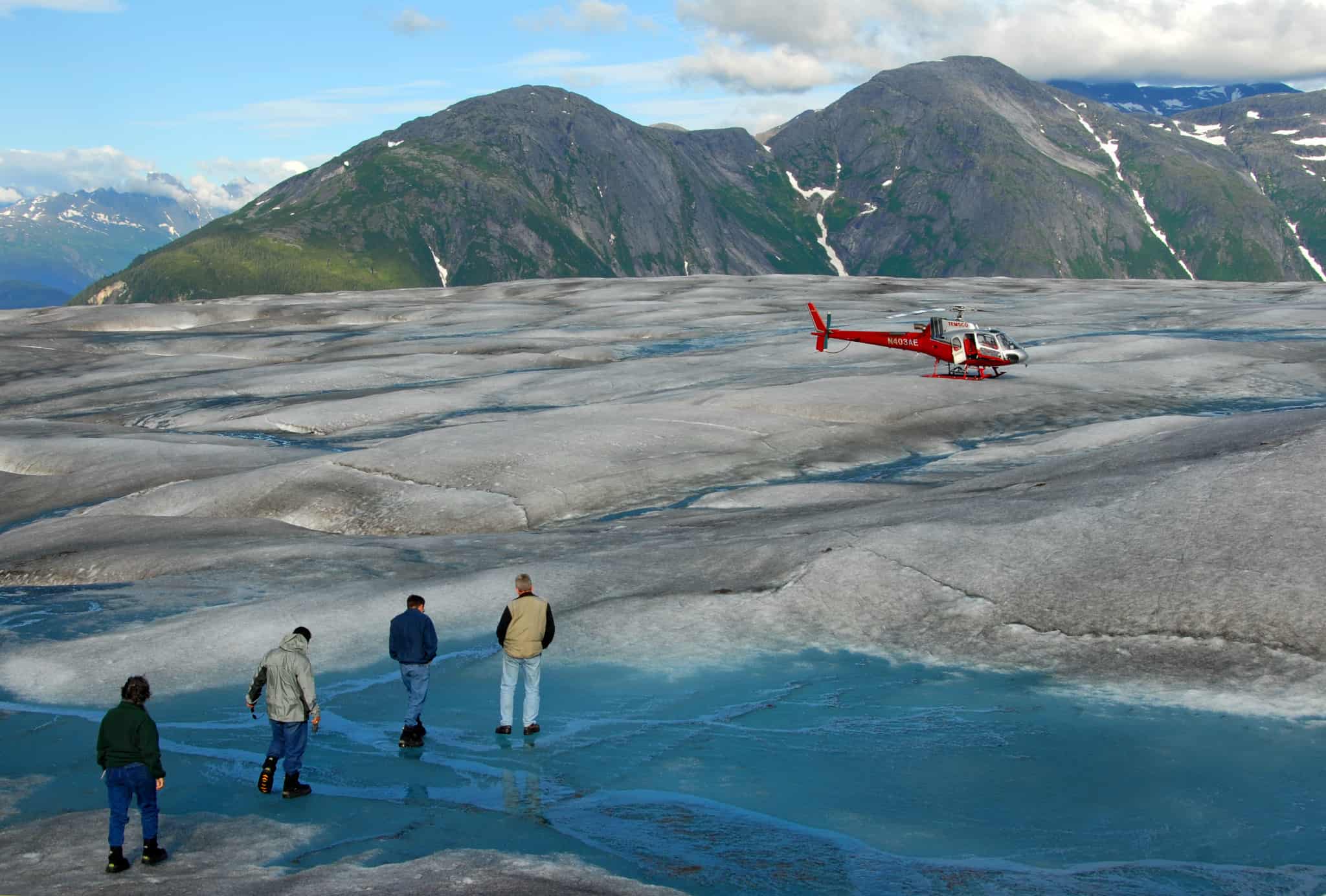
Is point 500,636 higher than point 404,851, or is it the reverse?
point 500,636

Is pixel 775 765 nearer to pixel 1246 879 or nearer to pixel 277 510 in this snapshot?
pixel 1246 879

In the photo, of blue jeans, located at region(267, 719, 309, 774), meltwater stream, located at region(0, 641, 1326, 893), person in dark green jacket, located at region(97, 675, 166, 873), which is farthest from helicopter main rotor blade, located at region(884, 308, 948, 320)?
person in dark green jacket, located at region(97, 675, 166, 873)

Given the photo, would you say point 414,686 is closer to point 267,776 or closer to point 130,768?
point 267,776

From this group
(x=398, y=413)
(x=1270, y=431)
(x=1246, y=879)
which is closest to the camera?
(x=1246, y=879)

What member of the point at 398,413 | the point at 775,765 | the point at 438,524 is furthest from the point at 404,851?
the point at 398,413

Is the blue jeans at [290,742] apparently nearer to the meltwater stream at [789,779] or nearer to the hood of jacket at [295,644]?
the meltwater stream at [789,779]

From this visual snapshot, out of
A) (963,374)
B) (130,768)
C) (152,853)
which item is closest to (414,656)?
(130,768)

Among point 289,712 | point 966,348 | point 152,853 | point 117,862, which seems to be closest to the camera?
point 117,862
